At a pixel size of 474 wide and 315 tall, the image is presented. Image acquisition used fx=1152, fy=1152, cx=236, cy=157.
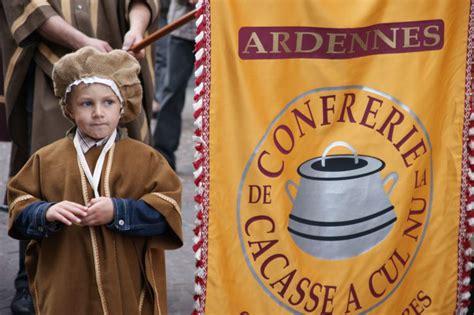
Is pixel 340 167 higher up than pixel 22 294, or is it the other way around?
pixel 340 167

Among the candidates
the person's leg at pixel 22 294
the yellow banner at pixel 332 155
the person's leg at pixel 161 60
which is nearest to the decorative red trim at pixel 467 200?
the yellow banner at pixel 332 155

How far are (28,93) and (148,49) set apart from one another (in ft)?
1.73

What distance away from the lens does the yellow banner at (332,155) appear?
3.93 metres

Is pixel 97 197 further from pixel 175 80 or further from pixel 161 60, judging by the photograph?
pixel 161 60

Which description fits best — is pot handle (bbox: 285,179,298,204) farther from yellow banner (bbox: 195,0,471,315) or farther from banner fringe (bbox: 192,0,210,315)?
banner fringe (bbox: 192,0,210,315)

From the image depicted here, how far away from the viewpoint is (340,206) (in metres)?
4.05

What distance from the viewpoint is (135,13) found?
4.59 metres

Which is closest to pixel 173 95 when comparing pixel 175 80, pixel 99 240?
pixel 175 80

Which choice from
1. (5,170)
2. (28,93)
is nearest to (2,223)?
(5,170)

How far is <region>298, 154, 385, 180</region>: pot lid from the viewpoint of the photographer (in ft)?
13.2

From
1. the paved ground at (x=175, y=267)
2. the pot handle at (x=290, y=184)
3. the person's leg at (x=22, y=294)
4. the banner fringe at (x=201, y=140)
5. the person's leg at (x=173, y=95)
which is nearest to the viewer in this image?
the banner fringe at (x=201, y=140)

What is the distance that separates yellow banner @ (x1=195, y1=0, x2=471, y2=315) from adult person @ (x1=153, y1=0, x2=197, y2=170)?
3.95 m

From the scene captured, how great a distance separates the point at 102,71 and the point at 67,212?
481 mm

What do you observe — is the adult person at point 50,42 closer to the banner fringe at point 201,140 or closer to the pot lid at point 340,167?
the banner fringe at point 201,140
